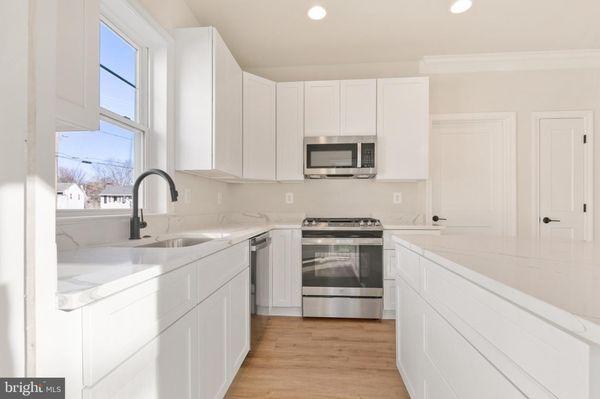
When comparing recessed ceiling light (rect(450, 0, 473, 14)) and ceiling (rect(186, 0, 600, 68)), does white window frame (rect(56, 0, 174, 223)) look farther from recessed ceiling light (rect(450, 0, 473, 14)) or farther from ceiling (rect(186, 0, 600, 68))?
recessed ceiling light (rect(450, 0, 473, 14))

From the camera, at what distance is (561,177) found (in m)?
3.40

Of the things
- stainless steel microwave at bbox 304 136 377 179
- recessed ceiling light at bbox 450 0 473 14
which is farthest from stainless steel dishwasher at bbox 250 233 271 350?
recessed ceiling light at bbox 450 0 473 14

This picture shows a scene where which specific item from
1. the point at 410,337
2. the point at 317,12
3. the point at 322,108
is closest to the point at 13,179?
the point at 410,337

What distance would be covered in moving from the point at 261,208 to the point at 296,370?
194cm

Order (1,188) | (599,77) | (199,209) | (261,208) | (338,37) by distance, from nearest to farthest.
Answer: (1,188) → (199,209) → (338,37) → (599,77) → (261,208)

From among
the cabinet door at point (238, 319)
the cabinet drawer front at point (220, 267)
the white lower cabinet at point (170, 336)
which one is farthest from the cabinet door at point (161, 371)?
the cabinet door at point (238, 319)

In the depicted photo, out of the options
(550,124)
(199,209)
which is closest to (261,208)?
(199,209)

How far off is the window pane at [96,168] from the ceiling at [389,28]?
4.70 ft

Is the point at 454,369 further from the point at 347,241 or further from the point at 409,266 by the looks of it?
the point at 347,241

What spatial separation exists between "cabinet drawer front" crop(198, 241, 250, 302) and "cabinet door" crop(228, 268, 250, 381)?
0.07m

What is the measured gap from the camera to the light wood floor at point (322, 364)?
70.9 inches

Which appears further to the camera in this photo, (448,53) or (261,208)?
(261,208)

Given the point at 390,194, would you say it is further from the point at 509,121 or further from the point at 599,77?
the point at 599,77

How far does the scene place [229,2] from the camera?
247 centimetres
